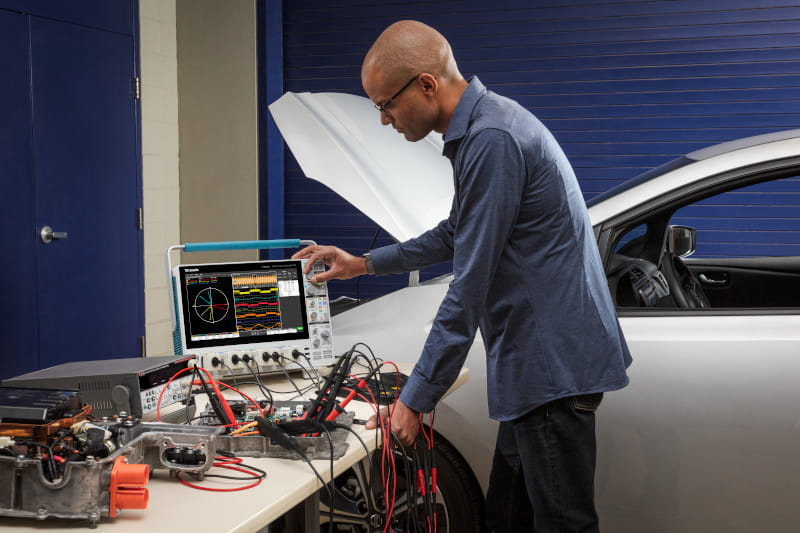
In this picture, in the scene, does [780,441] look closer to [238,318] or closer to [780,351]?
A: [780,351]

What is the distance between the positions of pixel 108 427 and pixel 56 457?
0.70ft

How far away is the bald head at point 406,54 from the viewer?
207cm

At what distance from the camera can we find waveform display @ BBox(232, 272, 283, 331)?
272 centimetres

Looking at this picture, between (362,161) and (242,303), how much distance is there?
2.27 ft

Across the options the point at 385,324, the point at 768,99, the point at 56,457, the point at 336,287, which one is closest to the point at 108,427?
the point at 56,457

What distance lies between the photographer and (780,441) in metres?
2.63

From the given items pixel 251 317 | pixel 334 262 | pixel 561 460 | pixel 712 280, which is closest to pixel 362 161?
pixel 334 262

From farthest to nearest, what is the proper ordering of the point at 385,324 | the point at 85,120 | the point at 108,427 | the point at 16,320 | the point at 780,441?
the point at 85,120 < the point at 16,320 < the point at 385,324 < the point at 780,441 < the point at 108,427

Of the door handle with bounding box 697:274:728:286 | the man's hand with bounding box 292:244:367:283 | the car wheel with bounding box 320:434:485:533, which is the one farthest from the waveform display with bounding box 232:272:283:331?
the door handle with bounding box 697:274:728:286

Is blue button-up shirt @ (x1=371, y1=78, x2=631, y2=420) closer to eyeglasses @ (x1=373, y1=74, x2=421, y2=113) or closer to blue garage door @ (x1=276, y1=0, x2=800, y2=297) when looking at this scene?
eyeglasses @ (x1=373, y1=74, x2=421, y2=113)

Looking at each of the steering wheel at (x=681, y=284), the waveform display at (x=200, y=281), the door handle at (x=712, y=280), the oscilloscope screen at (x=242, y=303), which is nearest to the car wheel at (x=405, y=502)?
the oscilloscope screen at (x=242, y=303)

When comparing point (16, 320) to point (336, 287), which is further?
point (336, 287)

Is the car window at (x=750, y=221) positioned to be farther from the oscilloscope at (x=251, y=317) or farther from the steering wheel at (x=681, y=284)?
the oscilloscope at (x=251, y=317)

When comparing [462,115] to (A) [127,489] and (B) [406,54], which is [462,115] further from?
(A) [127,489]
